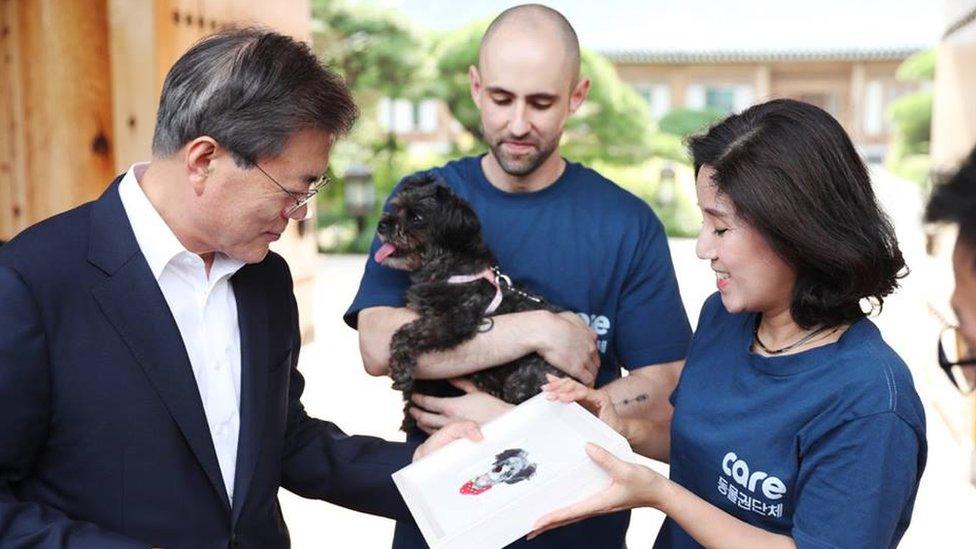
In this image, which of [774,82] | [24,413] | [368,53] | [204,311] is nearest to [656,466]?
[204,311]

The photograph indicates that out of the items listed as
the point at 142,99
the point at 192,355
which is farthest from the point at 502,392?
the point at 142,99

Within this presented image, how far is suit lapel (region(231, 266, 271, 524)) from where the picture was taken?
1.70 meters

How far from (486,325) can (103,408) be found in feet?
3.48

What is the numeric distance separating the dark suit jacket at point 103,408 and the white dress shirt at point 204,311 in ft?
0.09

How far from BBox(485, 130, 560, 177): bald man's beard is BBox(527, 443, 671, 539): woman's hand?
812 mm

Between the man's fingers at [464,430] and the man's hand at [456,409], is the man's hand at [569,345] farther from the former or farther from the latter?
the man's fingers at [464,430]

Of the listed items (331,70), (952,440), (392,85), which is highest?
(331,70)

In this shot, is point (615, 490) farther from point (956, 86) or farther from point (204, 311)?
point (956, 86)

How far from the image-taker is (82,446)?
1.51m

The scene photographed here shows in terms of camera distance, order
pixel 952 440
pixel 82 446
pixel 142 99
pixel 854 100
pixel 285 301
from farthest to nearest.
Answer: pixel 854 100 < pixel 952 440 < pixel 142 99 < pixel 285 301 < pixel 82 446

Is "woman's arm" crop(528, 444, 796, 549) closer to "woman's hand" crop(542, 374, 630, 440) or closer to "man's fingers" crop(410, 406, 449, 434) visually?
"woman's hand" crop(542, 374, 630, 440)

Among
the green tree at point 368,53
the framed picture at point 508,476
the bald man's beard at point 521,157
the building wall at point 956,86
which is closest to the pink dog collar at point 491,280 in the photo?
the bald man's beard at point 521,157

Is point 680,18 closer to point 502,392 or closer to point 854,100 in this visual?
point 854,100

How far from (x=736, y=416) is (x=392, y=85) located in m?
15.4
